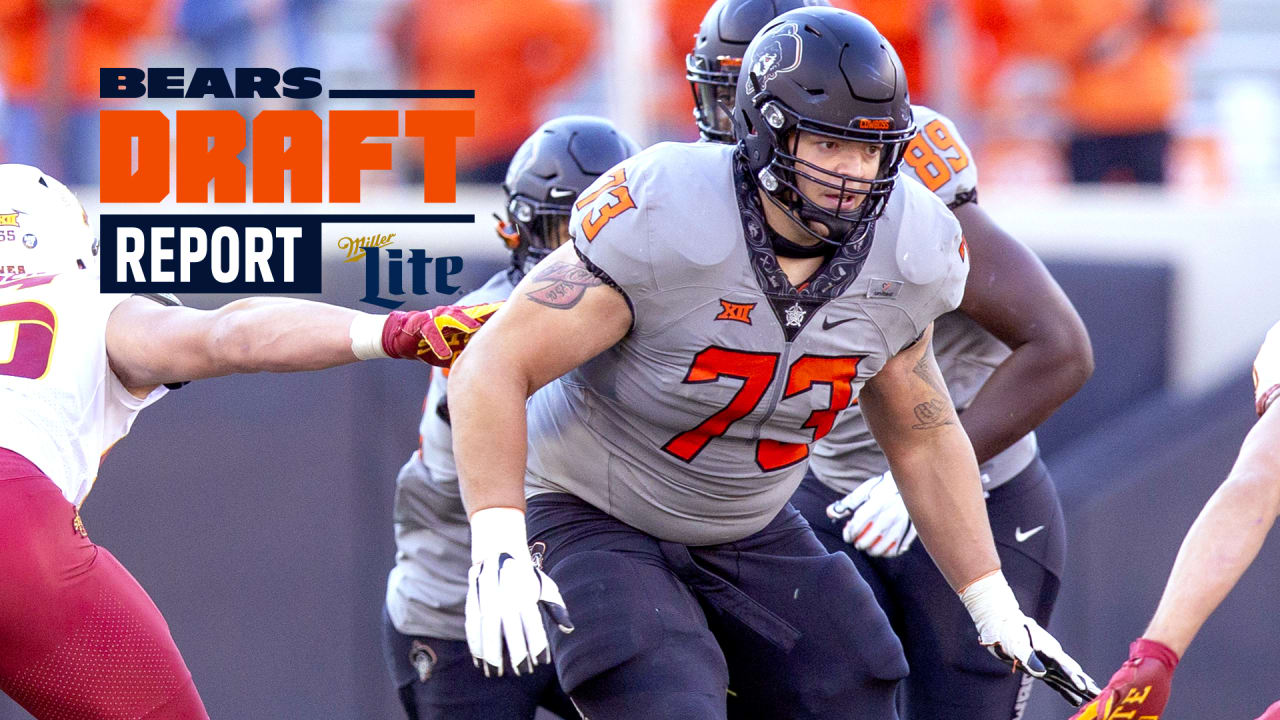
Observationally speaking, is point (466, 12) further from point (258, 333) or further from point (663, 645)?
point (663, 645)

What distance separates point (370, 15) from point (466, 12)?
79 centimetres

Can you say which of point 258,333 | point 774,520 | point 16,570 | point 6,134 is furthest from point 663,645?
point 6,134

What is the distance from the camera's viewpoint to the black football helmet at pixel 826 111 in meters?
2.68

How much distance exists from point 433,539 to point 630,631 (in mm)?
1278

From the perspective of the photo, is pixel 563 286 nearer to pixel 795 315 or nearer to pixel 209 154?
pixel 795 315

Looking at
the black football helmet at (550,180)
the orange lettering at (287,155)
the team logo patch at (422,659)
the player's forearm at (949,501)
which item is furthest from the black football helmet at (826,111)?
the orange lettering at (287,155)

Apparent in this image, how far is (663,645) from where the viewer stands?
266 cm

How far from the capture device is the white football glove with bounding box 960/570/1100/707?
298 centimetres

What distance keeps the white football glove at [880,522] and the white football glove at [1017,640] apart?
27 cm

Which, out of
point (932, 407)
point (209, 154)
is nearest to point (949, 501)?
point (932, 407)

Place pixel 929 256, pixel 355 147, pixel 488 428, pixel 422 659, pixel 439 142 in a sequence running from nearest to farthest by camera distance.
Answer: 1. pixel 488 428
2. pixel 929 256
3. pixel 422 659
4. pixel 355 147
5. pixel 439 142

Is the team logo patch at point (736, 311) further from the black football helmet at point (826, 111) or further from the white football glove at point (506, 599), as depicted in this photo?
the white football glove at point (506, 599)

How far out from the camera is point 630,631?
2648mm
